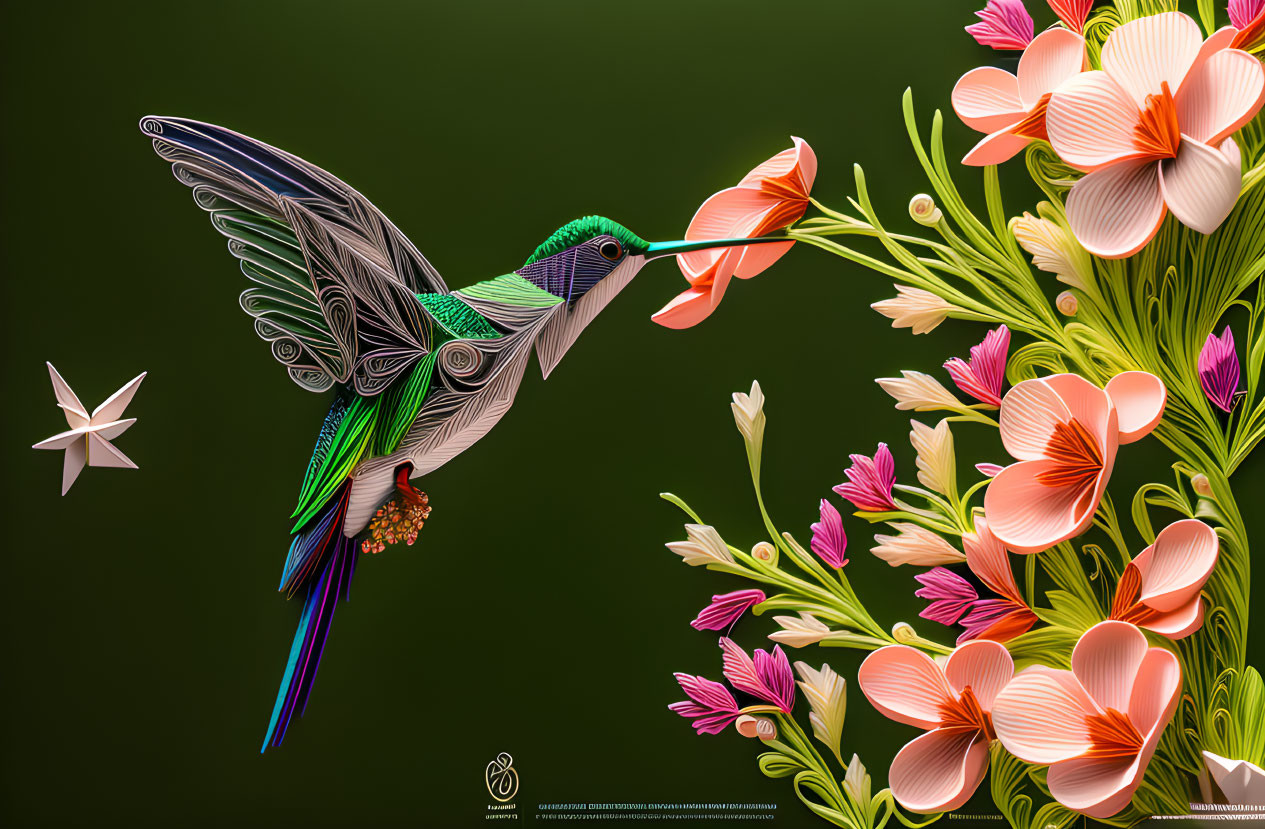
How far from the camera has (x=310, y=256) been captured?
131cm

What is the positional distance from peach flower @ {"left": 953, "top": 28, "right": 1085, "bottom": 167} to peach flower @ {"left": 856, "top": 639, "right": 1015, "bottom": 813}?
851mm

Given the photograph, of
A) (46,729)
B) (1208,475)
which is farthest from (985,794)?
(46,729)

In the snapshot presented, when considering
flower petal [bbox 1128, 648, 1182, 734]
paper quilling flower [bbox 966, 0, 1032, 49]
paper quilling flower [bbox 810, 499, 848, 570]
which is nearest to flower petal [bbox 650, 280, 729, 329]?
paper quilling flower [bbox 810, 499, 848, 570]

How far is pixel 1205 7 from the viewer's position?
1.35 metres

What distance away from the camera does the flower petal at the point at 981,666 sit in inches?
49.9

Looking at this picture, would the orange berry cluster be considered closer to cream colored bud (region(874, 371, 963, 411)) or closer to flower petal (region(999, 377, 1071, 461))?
cream colored bud (region(874, 371, 963, 411))

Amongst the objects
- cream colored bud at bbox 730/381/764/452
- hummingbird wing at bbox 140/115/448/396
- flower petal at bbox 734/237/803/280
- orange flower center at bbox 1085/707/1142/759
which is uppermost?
hummingbird wing at bbox 140/115/448/396

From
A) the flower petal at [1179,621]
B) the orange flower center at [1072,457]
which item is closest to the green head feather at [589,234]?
the orange flower center at [1072,457]

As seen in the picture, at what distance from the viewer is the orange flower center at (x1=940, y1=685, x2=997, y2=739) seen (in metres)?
1.27

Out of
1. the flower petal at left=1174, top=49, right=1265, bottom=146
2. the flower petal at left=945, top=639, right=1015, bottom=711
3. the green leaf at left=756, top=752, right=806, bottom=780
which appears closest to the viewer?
the flower petal at left=1174, top=49, right=1265, bottom=146

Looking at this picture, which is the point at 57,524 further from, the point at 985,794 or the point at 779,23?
the point at 985,794

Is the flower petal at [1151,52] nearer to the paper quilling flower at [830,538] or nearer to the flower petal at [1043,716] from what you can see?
the paper quilling flower at [830,538]

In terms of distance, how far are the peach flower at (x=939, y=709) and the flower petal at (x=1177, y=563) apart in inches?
10.6

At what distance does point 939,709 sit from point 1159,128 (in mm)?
1004
